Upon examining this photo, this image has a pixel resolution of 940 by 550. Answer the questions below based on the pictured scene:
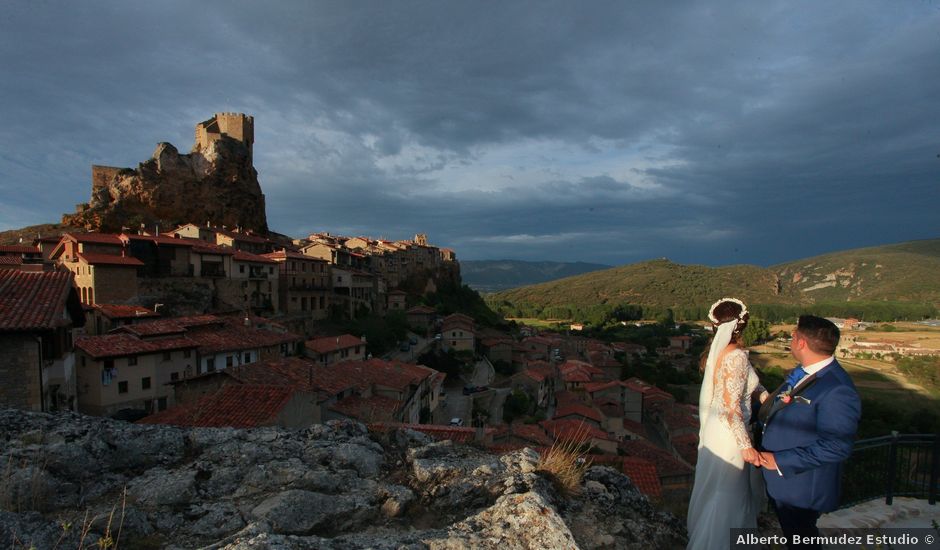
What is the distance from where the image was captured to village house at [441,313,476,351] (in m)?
56.8

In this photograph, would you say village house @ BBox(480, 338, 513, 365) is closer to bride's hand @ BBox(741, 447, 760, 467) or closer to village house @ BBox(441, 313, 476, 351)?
village house @ BBox(441, 313, 476, 351)

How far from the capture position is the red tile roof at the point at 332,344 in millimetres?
33656

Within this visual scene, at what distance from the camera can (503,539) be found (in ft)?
10.2

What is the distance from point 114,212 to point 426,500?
221ft

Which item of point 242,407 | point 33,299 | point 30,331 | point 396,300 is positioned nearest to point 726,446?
point 242,407

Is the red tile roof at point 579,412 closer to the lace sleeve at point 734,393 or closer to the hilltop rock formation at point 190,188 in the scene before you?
the lace sleeve at point 734,393

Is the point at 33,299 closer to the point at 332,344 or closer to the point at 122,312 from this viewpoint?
the point at 122,312

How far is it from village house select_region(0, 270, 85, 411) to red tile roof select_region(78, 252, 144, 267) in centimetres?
2369

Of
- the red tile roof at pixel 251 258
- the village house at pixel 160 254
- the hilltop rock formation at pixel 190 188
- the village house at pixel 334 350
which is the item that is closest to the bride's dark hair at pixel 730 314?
the village house at pixel 334 350

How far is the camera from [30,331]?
9297 millimetres

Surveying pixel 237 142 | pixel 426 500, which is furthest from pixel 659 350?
pixel 426 500

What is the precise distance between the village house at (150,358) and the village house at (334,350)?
5.55 meters

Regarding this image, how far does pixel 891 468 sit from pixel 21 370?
601 inches

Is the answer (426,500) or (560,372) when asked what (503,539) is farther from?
(560,372)
